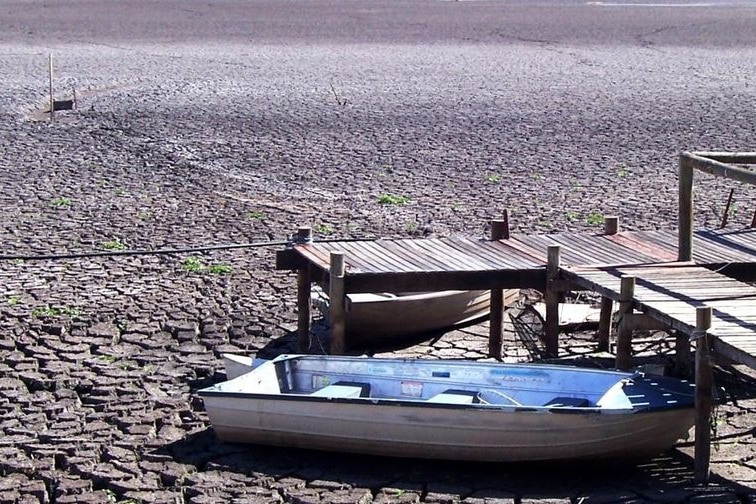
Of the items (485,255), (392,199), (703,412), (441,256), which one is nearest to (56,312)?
(441,256)

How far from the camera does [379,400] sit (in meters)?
8.52

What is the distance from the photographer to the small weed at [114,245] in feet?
47.9

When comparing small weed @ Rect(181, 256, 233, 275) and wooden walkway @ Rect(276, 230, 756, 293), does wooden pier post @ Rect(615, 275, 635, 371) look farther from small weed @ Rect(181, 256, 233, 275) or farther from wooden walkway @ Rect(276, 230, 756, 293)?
small weed @ Rect(181, 256, 233, 275)

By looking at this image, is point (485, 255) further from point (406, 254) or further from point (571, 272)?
point (571, 272)

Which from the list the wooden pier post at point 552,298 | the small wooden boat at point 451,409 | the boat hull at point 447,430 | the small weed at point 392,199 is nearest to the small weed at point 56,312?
the small wooden boat at point 451,409

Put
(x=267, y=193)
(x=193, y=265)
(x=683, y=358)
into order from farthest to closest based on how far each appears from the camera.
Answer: (x=267, y=193)
(x=193, y=265)
(x=683, y=358)

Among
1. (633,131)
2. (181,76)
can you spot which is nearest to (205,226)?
(633,131)

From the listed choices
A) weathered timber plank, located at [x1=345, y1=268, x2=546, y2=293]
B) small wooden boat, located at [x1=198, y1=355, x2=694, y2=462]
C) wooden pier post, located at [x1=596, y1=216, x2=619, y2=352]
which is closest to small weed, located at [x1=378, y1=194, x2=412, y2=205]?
wooden pier post, located at [x1=596, y1=216, x2=619, y2=352]

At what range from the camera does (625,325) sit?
9492 mm

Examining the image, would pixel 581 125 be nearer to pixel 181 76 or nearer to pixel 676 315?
pixel 181 76

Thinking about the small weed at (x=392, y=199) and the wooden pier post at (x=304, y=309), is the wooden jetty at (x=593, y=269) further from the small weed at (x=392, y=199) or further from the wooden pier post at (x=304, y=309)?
the small weed at (x=392, y=199)

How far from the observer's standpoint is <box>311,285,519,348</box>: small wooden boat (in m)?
11.2

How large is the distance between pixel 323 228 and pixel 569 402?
7.11m

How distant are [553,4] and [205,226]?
35.5m
